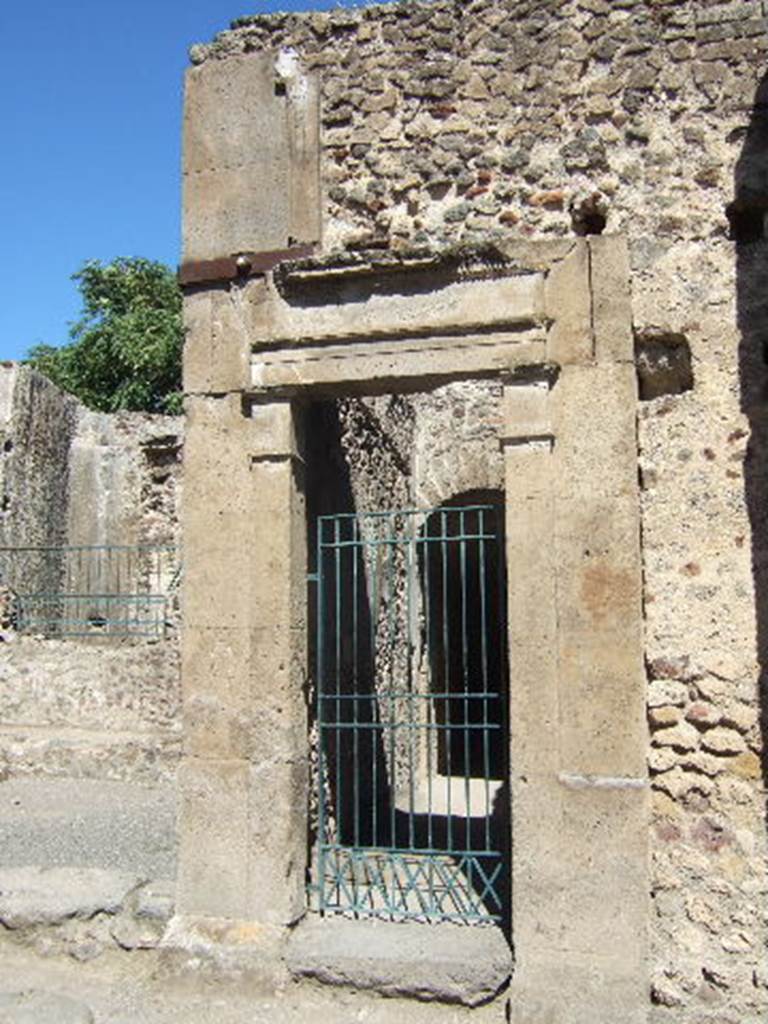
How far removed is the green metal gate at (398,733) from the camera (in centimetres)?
457

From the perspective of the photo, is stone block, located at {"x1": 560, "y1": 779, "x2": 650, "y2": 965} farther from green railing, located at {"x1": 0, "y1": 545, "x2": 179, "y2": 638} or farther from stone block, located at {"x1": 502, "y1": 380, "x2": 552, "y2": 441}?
green railing, located at {"x1": 0, "y1": 545, "x2": 179, "y2": 638}

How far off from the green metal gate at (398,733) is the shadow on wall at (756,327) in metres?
1.18

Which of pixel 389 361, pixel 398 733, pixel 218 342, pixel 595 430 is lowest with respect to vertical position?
pixel 398 733

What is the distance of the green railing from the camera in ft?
36.9

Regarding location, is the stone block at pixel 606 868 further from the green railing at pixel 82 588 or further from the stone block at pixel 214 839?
the green railing at pixel 82 588

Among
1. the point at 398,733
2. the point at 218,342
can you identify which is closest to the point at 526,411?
the point at 218,342

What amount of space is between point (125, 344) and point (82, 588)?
25.5 ft

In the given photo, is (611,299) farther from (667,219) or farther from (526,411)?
(526,411)

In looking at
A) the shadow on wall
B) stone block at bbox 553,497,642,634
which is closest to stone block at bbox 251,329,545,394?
stone block at bbox 553,497,642,634

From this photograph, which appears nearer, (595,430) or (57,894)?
(595,430)

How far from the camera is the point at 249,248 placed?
464 centimetres

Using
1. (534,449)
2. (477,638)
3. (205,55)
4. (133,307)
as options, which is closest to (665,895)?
(534,449)

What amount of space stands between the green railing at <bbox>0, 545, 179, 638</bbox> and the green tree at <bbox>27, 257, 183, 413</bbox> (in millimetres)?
5989

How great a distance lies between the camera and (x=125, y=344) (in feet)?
66.6
